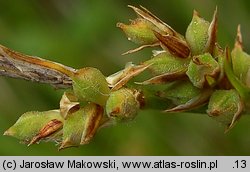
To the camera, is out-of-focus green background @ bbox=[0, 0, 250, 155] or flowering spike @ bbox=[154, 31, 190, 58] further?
out-of-focus green background @ bbox=[0, 0, 250, 155]

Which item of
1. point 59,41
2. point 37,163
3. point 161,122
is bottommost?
point 161,122

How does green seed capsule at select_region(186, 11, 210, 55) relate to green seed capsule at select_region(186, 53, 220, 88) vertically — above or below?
above

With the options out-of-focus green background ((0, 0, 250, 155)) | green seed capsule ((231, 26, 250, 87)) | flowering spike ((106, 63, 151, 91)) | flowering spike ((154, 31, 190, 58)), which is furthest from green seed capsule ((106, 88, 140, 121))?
out-of-focus green background ((0, 0, 250, 155))

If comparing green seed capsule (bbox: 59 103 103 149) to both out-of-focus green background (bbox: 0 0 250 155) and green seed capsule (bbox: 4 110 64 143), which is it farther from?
out-of-focus green background (bbox: 0 0 250 155)

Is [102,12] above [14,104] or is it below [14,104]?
above

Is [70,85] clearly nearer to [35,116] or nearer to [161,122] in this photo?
[35,116]

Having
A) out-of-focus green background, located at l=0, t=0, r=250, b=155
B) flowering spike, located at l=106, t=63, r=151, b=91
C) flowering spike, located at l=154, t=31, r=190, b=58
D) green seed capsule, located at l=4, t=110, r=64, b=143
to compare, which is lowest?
out-of-focus green background, located at l=0, t=0, r=250, b=155

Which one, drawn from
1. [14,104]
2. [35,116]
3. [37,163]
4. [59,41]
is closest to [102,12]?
[59,41]
